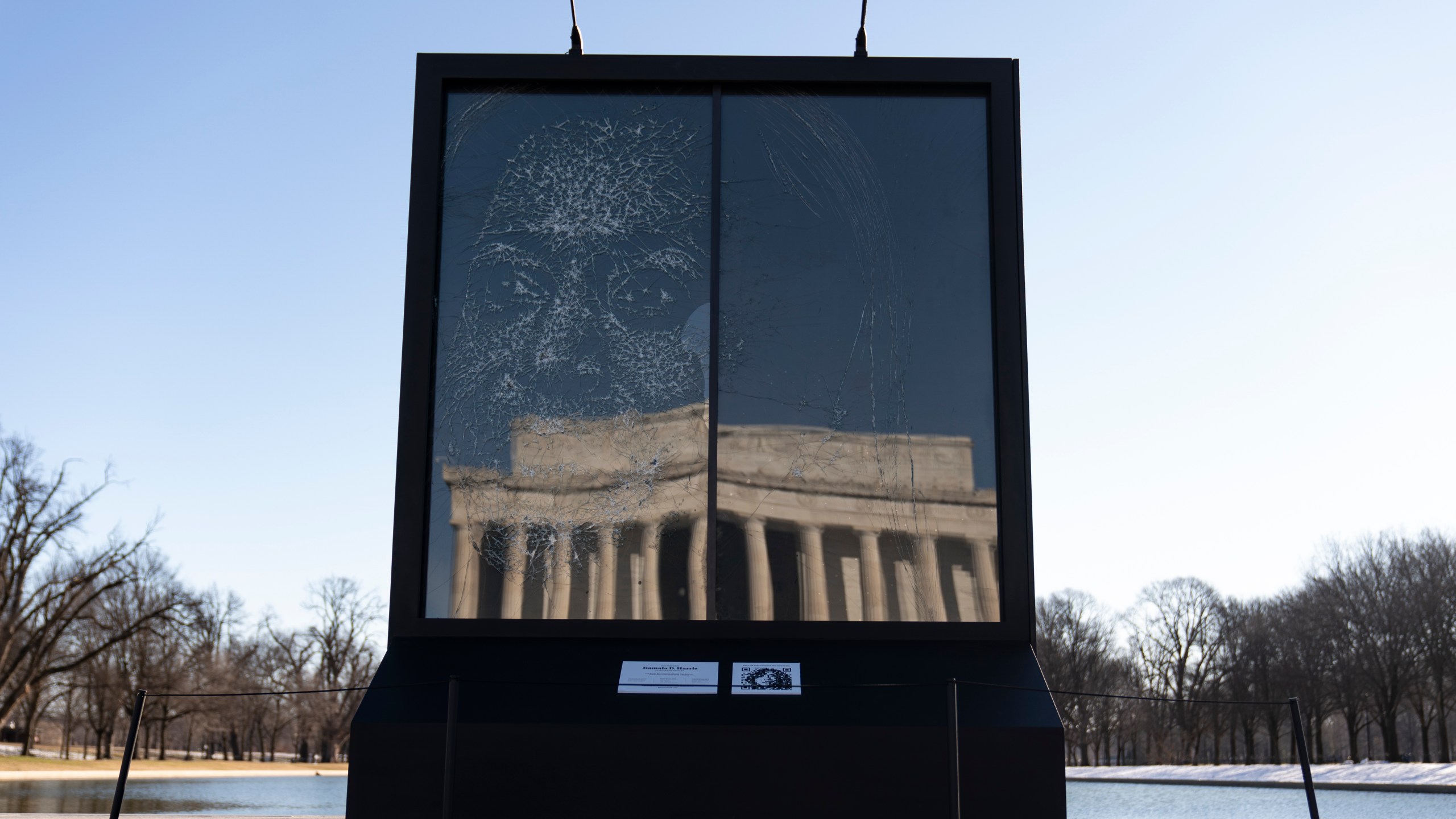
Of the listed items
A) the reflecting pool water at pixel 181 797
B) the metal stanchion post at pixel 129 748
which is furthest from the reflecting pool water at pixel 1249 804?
the metal stanchion post at pixel 129 748

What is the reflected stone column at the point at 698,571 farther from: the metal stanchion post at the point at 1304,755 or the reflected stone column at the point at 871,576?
the metal stanchion post at the point at 1304,755

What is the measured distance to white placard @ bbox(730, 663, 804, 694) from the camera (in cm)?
522

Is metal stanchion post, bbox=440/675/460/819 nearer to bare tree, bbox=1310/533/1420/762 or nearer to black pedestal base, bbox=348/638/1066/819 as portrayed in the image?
black pedestal base, bbox=348/638/1066/819

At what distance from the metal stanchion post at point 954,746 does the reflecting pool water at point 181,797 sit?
8855 millimetres

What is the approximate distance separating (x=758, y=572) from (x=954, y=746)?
1217mm

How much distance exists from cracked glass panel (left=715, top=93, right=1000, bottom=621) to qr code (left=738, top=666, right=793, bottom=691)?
0.29 metres

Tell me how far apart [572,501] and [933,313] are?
2.00 metres

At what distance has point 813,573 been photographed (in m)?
5.55

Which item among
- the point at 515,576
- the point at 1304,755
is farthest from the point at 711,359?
the point at 1304,755

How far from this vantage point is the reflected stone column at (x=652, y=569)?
18.2ft

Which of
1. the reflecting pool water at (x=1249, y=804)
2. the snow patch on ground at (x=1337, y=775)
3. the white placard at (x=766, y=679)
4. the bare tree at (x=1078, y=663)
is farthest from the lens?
the bare tree at (x=1078, y=663)

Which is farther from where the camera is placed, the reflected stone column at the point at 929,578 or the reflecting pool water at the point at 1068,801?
the reflecting pool water at the point at 1068,801

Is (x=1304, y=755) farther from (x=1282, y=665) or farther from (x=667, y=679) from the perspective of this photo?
(x=1282, y=665)

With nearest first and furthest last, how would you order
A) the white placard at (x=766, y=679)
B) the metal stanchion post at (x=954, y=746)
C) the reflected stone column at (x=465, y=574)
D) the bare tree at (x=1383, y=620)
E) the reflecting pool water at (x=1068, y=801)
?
the metal stanchion post at (x=954, y=746)
the white placard at (x=766, y=679)
the reflected stone column at (x=465, y=574)
the reflecting pool water at (x=1068, y=801)
the bare tree at (x=1383, y=620)
